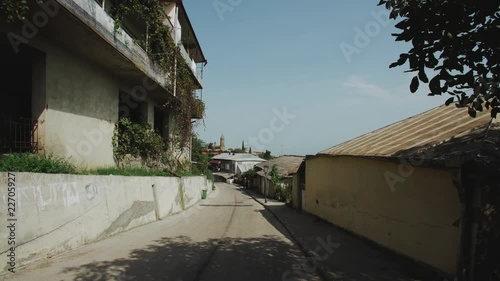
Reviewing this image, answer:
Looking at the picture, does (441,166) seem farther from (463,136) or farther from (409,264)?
(409,264)

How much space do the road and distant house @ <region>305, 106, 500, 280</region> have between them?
2.33 m

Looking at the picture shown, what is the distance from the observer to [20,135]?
9484mm

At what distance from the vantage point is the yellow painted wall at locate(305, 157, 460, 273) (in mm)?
6613

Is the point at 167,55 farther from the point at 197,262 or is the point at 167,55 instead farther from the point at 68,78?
the point at 197,262

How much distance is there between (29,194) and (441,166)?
7752 mm

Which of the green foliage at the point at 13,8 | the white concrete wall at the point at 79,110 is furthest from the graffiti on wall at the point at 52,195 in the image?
the green foliage at the point at 13,8

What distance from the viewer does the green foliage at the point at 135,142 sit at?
594 inches

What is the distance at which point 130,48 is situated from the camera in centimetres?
1305

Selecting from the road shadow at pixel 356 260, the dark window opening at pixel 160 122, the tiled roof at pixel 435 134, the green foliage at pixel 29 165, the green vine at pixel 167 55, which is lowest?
the road shadow at pixel 356 260

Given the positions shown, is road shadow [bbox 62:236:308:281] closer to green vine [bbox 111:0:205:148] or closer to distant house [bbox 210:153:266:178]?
green vine [bbox 111:0:205:148]

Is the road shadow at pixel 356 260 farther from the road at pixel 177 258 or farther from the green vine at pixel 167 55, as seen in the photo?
the green vine at pixel 167 55

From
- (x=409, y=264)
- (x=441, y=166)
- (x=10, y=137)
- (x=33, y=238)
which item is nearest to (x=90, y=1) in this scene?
(x=10, y=137)

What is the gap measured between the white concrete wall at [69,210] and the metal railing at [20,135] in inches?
74.1

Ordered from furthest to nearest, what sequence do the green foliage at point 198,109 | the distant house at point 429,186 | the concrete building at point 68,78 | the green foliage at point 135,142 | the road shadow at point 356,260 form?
1. the green foliage at point 198,109
2. the green foliage at point 135,142
3. the concrete building at point 68,78
4. the road shadow at point 356,260
5. the distant house at point 429,186
